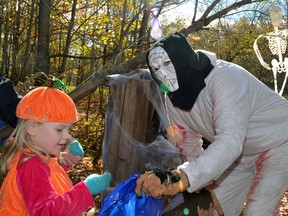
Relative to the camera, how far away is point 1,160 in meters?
2.12

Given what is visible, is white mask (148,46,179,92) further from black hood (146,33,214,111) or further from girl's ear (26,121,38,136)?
girl's ear (26,121,38,136)

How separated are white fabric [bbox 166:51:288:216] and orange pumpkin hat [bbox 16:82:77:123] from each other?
0.72m

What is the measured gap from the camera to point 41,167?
6.50ft

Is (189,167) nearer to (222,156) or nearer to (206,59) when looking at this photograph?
(222,156)

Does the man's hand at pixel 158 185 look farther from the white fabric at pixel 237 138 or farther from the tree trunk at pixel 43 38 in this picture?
the tree trunk at pixel 43 38

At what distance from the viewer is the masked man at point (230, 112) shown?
225cm

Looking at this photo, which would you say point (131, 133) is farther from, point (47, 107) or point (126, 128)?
point (47, 107)

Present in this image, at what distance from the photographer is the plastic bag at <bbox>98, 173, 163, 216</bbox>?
7.29 feet

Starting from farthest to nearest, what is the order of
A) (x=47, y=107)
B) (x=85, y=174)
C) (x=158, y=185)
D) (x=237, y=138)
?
(x=85, y=174)
(x=237, y=138)
(x=47, y=107)
(x=158, y=185)

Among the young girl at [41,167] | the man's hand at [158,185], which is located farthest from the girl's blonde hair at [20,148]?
the man's hand at [158,185]

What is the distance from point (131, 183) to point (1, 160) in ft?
2.50

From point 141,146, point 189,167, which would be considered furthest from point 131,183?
point 141,146

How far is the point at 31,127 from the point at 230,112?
1160mm

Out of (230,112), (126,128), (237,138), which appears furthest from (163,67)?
(126,128)
